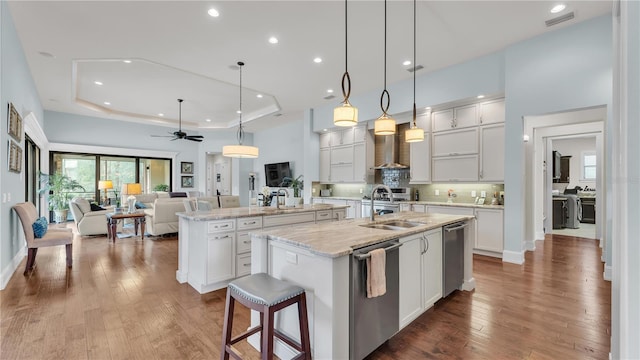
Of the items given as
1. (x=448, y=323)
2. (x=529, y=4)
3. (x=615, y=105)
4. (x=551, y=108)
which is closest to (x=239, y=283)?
(x=448, y=323)

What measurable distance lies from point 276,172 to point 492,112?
257 inches

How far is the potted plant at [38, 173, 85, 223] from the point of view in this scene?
7582 millimetres

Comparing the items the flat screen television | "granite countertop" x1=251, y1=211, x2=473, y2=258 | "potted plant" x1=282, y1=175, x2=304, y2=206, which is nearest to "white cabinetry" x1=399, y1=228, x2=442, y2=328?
"granite countertop" x1=251, y1=211, x2=473, y2=258

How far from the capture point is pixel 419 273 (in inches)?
98.7

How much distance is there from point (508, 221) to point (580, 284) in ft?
3.91

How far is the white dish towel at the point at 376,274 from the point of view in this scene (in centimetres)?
Result: 188

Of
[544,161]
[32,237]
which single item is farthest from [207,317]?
[544,161]

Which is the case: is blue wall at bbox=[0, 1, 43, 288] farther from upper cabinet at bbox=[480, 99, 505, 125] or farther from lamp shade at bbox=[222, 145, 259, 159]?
upper cabinet at bbox=[480, 99, 505, 125]

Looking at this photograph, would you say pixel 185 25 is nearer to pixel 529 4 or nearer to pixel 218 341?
pixel 218 341

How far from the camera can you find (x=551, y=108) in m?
4.05

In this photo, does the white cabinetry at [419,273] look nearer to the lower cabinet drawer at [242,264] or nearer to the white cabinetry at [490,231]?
the lower cabinet drawer at [242,264]

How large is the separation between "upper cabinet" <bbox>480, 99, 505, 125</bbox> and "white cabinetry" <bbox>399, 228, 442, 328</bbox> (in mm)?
3017

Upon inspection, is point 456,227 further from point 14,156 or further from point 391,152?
point 14,156

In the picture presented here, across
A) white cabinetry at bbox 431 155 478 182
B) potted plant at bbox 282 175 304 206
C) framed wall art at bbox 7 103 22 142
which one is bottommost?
potted plant at bbox 282 175 304 206
